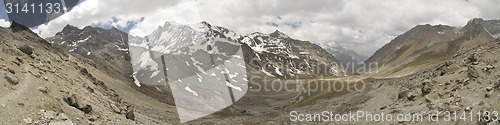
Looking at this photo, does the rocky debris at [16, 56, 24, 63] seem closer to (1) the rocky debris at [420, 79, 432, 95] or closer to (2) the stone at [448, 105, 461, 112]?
(2) the stone at [448, 105, 461, 112]

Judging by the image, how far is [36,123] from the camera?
22.5 metres

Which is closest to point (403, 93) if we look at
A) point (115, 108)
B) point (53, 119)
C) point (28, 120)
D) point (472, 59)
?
point (472, 59)

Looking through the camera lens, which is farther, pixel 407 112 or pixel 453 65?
pixel 453 65

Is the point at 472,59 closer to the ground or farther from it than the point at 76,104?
farther from it

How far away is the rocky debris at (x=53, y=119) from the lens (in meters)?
22.9

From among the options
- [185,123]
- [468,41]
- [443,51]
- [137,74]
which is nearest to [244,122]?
[185,123]

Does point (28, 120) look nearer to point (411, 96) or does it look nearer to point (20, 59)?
point (20, 59)

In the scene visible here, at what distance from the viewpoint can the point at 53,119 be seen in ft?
76.9

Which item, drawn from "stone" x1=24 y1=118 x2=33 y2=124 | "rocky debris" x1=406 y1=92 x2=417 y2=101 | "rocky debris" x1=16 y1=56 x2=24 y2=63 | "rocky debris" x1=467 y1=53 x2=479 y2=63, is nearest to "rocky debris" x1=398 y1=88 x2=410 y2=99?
"rocky debris" x1=406 y1=92 x2=417 y2=101

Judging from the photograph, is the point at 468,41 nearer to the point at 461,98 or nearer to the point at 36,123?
the point at 461,98

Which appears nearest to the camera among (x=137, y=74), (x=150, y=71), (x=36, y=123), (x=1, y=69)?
(x=36, y=123)

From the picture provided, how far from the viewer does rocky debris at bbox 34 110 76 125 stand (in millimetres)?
22911

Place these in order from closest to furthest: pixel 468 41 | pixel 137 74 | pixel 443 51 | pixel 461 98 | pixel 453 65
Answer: pixel 461 98
pixel 453 65
pixel 137 74
pixel 443 51
pixel 468 41

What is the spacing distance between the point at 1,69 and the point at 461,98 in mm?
29146
